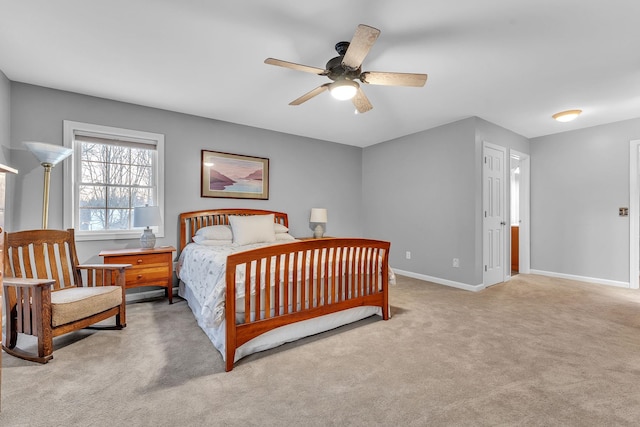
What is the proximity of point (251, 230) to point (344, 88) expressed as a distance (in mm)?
2182

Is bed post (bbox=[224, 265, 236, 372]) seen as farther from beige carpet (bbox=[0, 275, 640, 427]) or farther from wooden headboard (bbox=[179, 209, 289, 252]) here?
wooden headboard (bbox=[179, 209, 289, 252])

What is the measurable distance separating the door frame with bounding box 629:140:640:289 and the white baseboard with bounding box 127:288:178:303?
20.5ft

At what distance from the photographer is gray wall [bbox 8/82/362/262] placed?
3070mm

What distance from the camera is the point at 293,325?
236cm

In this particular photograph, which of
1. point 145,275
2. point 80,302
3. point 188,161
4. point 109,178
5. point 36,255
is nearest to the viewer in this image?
point 80,302

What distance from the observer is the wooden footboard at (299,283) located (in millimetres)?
2041

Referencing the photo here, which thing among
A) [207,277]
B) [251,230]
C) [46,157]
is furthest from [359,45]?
[46,157]

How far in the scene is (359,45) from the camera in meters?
1.88

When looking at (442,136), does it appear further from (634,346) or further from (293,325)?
(293,325)

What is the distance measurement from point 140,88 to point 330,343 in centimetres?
325

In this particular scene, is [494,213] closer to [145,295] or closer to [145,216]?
[145,216]

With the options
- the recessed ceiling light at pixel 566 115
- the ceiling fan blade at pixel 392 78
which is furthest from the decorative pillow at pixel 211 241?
the recessed ceiling light at pixel 566 115

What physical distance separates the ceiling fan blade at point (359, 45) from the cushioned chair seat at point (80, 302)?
265cm

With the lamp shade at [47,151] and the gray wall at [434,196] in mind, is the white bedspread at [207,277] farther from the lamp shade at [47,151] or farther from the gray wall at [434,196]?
the gray wall at [434,196]
